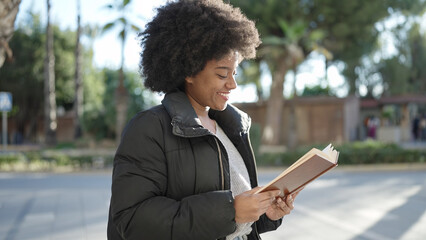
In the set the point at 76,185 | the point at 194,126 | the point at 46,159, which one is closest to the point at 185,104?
the point at 194,126

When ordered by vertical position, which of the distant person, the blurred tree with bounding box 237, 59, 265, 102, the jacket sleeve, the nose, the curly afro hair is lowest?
the distant person

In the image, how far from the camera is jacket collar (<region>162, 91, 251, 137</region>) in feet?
6.24

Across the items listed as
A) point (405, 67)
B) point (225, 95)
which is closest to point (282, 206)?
point (225, 95)

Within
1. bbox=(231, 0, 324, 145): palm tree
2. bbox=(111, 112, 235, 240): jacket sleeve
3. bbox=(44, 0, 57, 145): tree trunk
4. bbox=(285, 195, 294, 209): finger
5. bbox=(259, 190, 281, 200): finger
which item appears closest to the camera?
bbox=(111, 112, 235, 240): jacket sleeve

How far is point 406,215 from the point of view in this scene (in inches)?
315

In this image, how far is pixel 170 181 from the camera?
1852 mm

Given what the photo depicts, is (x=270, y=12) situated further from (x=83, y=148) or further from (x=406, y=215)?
(x=406, y=215)

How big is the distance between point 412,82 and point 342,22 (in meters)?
22.9

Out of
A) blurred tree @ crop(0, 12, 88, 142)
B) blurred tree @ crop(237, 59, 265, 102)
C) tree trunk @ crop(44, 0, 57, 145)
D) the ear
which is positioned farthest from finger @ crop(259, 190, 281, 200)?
blurred tree @ crop(0, 12, 88, 142)

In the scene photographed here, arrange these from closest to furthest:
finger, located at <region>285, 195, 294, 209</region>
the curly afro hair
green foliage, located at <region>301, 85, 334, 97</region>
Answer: the curly afro hair → finger, located at <region>285, 195, 294, 209</region> → green foliage, located at <region>301, 85, 334, 97</region>

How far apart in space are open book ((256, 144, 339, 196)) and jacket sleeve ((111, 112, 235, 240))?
0.68 ft

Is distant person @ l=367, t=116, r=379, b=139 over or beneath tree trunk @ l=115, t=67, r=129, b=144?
beneath

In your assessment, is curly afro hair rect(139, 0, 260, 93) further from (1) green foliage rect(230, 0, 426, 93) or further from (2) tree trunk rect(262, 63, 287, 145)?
(2) tree trunk rect(262, 63, 287, 145)

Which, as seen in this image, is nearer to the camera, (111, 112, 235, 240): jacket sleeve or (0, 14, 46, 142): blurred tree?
(111, 112, 235, 240): jacket sleeve
